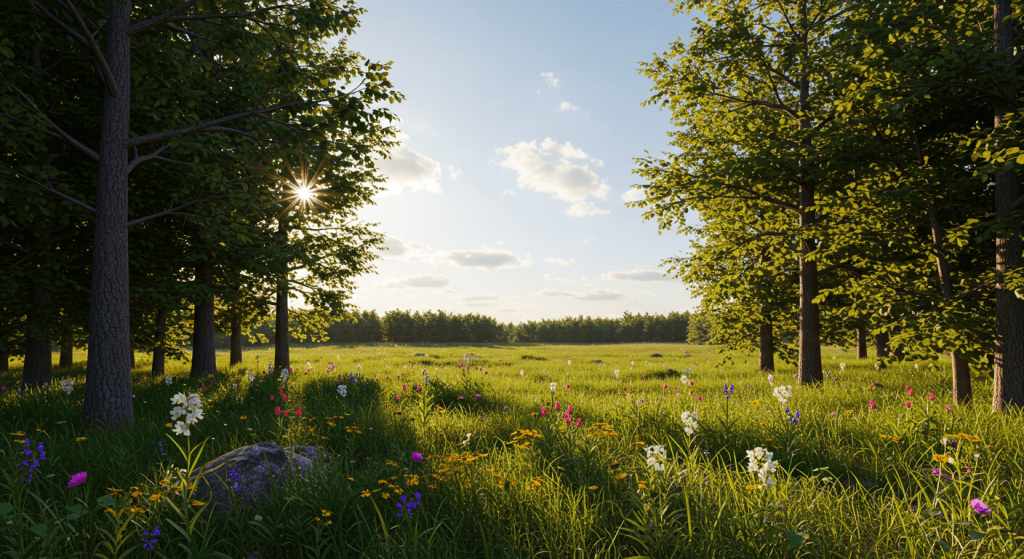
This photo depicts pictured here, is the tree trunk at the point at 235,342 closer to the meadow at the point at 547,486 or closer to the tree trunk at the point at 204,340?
the tree trunk at the point at 204,340

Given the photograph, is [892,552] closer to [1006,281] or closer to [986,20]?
[1006,281]

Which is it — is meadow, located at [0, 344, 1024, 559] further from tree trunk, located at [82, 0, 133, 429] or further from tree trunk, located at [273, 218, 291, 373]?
tree trunk, located at [273, 218, 291, 373]

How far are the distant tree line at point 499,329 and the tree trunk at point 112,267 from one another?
60.1 metres

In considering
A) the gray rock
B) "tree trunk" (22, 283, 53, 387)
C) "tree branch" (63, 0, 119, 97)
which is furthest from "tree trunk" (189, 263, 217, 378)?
the gray rock

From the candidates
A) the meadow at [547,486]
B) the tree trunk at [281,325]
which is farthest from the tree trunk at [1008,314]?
the tree trunk at [281,325]

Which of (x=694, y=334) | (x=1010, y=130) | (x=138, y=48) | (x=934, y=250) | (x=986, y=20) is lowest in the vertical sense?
(x=694, y=334)

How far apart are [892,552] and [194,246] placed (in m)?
12.3

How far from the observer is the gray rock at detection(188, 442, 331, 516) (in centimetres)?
298

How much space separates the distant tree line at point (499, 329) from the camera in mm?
69750

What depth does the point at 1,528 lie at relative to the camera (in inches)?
96.5

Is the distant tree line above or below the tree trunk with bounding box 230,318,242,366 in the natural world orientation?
below

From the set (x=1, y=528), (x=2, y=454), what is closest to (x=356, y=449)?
(x=1, y=528)

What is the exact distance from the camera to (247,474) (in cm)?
323

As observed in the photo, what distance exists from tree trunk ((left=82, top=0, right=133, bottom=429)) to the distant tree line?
60119 millimetres
